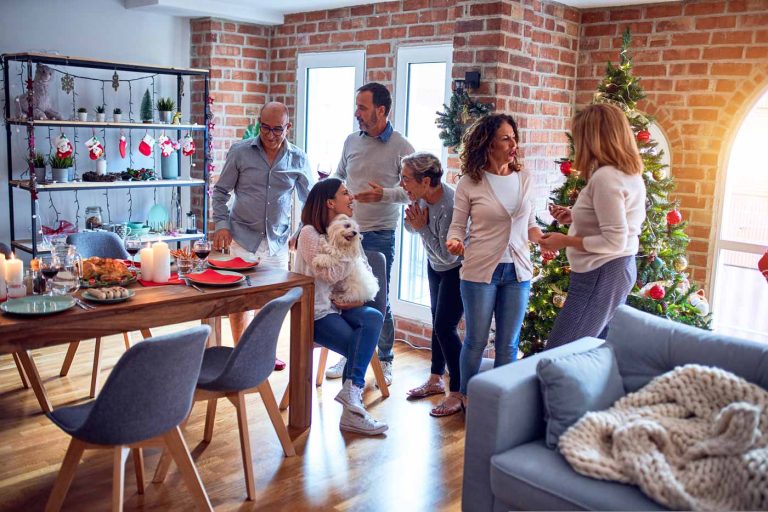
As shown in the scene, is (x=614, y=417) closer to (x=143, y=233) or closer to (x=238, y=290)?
(x=238, y=290)

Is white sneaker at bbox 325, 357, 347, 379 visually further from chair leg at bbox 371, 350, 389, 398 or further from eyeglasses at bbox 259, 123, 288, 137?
eyeglasses at bbox 259, 123, 288, 137

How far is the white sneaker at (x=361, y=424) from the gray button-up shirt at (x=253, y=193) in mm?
1142

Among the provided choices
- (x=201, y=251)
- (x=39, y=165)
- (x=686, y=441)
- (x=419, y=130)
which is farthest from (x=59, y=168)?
(x=686, y=441)

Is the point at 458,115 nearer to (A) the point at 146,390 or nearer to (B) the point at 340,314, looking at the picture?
(B) the point at 340,314

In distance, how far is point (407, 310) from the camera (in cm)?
501

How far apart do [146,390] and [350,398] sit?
1.37 m

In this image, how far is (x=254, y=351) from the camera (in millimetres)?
2828

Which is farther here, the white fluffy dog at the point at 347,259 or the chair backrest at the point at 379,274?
the chair backrest at the point at 379,274

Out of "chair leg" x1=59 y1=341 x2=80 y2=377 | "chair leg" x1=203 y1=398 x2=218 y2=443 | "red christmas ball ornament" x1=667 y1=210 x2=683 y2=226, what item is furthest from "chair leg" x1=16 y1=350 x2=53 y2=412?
"red christmas ball ornament" x1=667 y1=210 x2=683 y2=226

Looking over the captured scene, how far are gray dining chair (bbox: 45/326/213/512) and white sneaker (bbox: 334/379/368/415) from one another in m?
1.08

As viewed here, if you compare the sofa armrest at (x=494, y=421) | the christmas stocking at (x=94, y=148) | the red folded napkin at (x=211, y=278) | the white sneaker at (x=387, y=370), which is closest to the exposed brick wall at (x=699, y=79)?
the white sneaker at (x=387, y=370)

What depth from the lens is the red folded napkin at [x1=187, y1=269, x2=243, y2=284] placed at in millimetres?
3084

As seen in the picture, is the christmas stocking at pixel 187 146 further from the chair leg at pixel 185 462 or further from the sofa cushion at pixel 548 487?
the sofa cushion at pixel 548 487

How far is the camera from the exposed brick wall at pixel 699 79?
4.14 metres
